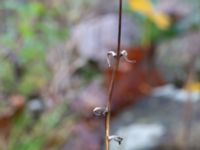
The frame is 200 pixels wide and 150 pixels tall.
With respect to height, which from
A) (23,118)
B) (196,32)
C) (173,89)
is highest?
(196,32)

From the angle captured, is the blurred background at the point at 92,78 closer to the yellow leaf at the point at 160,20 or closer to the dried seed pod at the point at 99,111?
the yellow leaf at the point at 160,20

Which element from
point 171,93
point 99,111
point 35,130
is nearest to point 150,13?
point 171,93

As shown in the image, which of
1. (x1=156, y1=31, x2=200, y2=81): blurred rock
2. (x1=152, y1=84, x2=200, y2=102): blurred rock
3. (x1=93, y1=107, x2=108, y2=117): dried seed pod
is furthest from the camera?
(x1=156, y1=31, x2=200, y2=81): blurred rock

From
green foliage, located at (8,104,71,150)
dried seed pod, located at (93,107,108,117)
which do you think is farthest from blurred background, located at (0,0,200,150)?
dried seed pod, located at (93,107,108,117)

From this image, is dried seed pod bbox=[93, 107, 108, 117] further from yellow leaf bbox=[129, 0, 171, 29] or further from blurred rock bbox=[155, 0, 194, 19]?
blurred rock bbox=[155, 0, 194, 19]

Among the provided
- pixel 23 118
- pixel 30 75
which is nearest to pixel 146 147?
pixel 23 118

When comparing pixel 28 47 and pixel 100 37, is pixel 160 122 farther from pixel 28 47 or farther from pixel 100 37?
pixel 100 37

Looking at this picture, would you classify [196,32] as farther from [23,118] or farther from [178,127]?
[23,118]

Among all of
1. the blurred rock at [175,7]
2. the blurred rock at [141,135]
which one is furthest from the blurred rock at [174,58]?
the blurred rock at [141,135]
